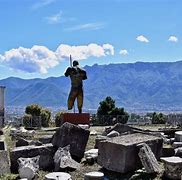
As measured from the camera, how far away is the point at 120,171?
12.4 meters

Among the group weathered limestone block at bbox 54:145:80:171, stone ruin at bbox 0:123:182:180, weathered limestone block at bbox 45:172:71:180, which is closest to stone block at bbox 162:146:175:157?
stone ruin at bbox 0:123:182:180

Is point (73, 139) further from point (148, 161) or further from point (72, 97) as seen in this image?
point (72, 97)

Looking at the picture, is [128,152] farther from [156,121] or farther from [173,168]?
[156,121]

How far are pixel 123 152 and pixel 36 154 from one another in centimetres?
286

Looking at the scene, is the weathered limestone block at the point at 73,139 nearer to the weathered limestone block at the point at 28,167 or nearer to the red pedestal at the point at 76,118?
the weathered limestone block at the point at 28,167

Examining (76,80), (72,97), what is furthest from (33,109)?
(76,80)

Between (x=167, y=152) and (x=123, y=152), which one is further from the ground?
(x=123, y=152)

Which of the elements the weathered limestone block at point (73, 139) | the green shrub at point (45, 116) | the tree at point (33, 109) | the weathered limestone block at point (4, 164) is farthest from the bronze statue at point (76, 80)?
the tree at point (33, 109)

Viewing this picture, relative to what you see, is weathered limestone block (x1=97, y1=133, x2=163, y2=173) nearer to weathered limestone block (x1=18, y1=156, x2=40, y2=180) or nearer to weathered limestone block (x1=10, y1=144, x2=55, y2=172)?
weathered limestone block (x1=10, y1=144, x2=55, y2=172)

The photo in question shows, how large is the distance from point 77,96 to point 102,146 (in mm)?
14065

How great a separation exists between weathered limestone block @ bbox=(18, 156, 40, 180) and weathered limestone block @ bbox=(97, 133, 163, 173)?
6.15 feet

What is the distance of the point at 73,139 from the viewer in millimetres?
14461

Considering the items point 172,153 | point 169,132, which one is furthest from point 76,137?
point 169,132

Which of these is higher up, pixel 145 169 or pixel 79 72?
pixel 79 72
